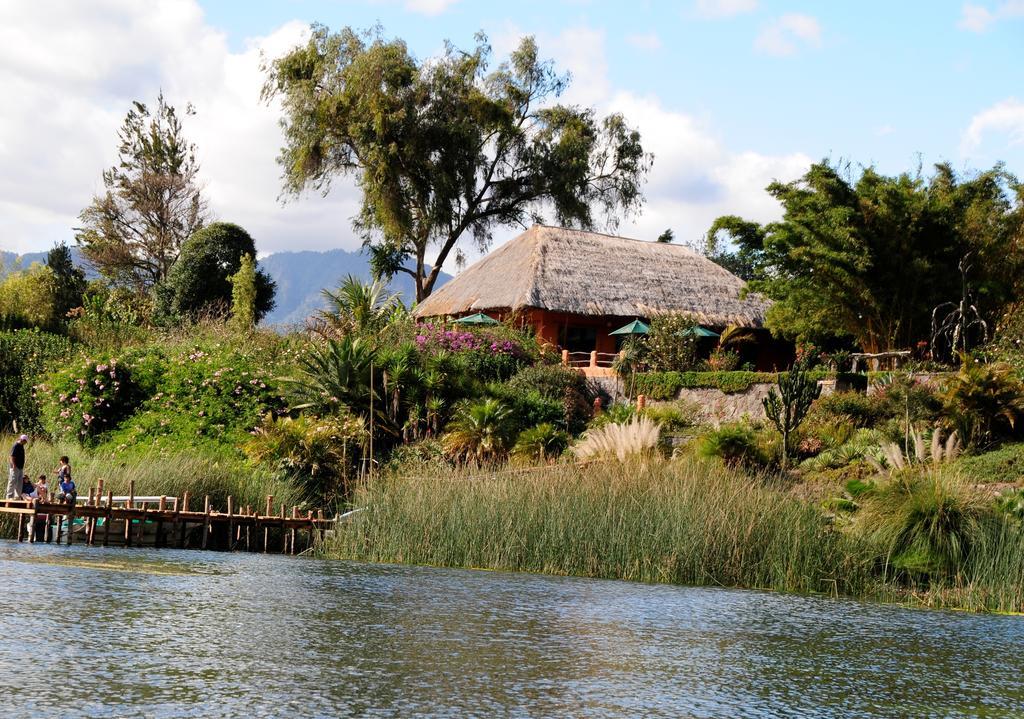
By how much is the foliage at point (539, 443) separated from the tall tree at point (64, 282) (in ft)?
86.6

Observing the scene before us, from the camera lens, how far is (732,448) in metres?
20.5

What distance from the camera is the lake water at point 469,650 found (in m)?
7.23

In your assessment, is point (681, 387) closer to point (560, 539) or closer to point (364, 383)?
point (364, 383)

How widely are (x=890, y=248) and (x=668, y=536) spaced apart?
17422 mm

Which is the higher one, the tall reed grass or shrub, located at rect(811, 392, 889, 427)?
shrub, located at rect(811, 392, 889, 427)

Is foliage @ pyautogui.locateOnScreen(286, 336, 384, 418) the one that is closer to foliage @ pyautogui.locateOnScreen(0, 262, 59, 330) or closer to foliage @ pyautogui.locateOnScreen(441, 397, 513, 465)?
foliage @ pyautogui.locateOnScreen(441, 397, 513, 465)

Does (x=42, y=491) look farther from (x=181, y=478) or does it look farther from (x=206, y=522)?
(x=206, y=522)

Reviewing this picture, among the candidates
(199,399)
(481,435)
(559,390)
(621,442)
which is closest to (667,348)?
(559,390)

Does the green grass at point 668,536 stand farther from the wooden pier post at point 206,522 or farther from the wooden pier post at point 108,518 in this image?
the wooden pier post at point 108,518

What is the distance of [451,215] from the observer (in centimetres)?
4544

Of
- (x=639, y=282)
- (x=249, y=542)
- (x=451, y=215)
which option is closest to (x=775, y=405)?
(x=249, y=542)

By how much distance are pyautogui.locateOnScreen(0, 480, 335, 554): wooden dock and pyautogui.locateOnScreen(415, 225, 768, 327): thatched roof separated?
16.0m

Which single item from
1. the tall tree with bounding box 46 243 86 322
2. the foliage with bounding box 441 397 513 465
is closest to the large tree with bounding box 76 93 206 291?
the tall tree with bounding box 46 243 86 322

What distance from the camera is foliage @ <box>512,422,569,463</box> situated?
2223 cm
